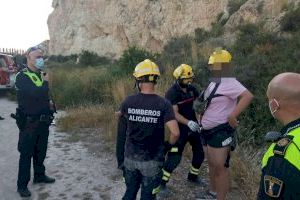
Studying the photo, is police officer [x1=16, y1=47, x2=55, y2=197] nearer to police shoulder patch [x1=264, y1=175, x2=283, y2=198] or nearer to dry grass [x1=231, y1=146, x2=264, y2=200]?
dry grass [x1=231, y1=146, x2=264, y2=200]

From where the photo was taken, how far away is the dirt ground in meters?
4.90

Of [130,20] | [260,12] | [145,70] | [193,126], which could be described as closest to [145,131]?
[145,70]

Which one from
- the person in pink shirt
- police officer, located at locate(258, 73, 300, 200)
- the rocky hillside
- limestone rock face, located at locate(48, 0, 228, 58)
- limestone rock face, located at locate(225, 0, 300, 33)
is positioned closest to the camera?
police officer, located at locate(258, 73, 300, 200)

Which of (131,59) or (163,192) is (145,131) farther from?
(131,59)

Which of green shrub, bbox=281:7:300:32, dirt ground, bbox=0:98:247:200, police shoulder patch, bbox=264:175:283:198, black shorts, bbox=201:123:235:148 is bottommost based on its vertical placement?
dirt ground, bbox=0:98:247:200

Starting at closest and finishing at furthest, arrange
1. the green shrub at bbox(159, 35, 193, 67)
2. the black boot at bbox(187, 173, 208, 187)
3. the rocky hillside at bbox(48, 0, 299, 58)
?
the black boot at bbox(187, 173, 208, 187) → the green shrub at bbox(159, 35, 193, 67) → the rocky hillside at bbox(48, 0, 299, 58)

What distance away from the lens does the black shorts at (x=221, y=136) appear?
407cm

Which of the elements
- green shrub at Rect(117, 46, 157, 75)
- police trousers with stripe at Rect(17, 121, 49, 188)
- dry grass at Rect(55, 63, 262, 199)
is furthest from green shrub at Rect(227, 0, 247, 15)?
police trousers with stripe at Rect(17, 121, 49, 188)

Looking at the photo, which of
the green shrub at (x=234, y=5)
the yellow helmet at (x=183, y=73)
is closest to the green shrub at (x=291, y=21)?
the green shrub at (x=234, y=5)

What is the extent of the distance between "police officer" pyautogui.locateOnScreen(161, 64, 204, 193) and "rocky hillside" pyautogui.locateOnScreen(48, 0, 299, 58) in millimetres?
9330

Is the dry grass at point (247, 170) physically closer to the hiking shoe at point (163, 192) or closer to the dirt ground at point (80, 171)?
the dirt ground at point (80, 171)

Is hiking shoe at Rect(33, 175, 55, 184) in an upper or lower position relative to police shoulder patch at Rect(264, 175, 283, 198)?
lower

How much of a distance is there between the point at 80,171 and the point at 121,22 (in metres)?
28.5

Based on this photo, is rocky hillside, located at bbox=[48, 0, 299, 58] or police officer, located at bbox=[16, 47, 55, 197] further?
Answer: rocky hillside, located at bbox=[48, 0, 299, 58]
